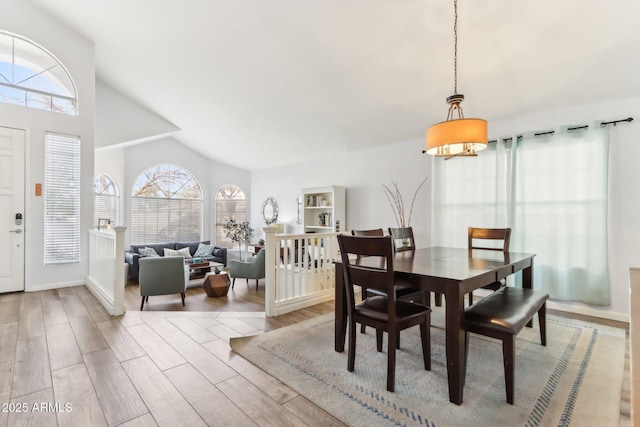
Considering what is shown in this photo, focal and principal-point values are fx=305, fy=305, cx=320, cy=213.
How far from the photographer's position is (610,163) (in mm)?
3143

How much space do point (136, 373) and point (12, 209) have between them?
3.48 meters

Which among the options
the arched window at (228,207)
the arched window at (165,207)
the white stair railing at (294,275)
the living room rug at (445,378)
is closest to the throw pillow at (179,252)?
the arched window at (165,207)

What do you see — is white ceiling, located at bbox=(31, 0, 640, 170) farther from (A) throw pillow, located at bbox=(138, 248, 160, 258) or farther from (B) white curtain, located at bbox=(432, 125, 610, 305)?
(A) throw pillow, located at bbox=(138, 248, 160, 258)

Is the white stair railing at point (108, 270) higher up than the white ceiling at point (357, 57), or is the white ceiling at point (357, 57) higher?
the white ceiling at point (357, 57)

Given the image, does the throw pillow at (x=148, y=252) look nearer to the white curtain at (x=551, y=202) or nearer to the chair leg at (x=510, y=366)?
the white curtain at (x=551, y=202)

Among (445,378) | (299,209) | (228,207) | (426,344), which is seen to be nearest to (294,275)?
(426,344)

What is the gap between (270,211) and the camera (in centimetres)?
753

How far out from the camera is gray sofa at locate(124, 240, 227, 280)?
19.8 ft

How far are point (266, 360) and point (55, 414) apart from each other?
117 centimetres

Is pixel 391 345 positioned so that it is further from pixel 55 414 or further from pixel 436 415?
pixel 55 414

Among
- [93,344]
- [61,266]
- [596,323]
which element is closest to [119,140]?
[61,266]

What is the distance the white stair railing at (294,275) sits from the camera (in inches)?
126

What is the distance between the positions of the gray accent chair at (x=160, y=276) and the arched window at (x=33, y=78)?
2.39 metres

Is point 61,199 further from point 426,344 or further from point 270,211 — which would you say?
point 426,344
